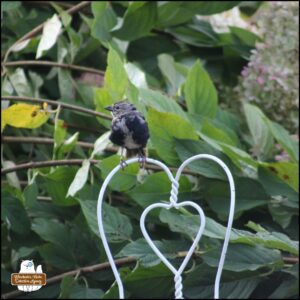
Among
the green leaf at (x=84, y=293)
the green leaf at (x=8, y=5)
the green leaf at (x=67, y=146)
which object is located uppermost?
the green leaf at (x=8, y=5)

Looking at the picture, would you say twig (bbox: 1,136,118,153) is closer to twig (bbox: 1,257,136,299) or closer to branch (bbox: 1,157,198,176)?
branch (bbox: 1,157,198,176)

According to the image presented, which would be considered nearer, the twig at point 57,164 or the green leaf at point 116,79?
the green leaf at point 116,79

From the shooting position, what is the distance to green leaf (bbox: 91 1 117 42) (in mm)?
2379

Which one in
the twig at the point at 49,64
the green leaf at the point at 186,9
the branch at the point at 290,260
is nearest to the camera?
the branch at the point at 290,260

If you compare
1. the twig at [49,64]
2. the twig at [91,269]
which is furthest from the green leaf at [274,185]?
the twig at [49,64]

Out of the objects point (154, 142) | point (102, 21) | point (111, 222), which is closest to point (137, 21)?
point (102, 21)

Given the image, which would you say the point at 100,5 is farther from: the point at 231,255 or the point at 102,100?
the point at 231,255

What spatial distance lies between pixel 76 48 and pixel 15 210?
535 mm

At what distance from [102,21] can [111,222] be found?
742 millimetres

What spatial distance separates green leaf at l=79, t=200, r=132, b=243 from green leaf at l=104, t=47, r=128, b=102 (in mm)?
234

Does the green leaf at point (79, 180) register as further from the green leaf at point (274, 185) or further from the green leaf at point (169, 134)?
the green leaf at point (274, 185)

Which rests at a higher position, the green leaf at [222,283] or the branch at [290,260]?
the branch at [290,260]

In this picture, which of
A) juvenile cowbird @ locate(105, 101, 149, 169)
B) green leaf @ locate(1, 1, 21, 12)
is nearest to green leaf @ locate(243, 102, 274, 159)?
green leaf @ locate(1, 1, 21, 12)

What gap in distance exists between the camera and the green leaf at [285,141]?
7.00 ft
